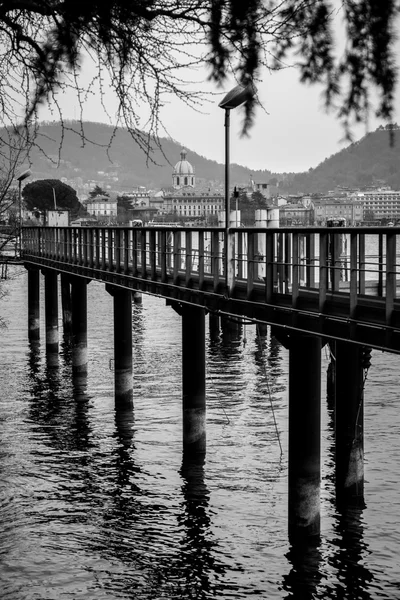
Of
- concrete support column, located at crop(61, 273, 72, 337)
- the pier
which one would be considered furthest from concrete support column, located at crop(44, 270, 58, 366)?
the pier

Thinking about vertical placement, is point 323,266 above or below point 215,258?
above

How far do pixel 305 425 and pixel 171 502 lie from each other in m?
4.81

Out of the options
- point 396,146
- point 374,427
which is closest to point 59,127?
point 396,146

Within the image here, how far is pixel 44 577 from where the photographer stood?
16188 millimetres

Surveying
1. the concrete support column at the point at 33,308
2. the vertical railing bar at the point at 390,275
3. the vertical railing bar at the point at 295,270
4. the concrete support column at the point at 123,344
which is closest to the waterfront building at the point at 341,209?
the concrete support column at the point at 123,344

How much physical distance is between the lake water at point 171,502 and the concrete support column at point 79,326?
0.98 meters

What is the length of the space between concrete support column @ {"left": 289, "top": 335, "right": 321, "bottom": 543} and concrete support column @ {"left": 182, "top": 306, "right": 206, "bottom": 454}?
6158 mm

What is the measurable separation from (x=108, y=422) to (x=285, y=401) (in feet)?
19.2

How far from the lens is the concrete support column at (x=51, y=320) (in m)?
41.0

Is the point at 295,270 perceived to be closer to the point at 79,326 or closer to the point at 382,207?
the point at 382,207

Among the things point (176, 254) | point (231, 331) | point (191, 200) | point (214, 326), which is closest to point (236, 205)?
point (176, 254)

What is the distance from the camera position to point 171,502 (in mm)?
20172

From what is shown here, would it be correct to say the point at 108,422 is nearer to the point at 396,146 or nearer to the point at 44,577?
the point at 44,577

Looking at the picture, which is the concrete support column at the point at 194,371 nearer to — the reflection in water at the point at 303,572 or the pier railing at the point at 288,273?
the pier railing at the point at 288,273
